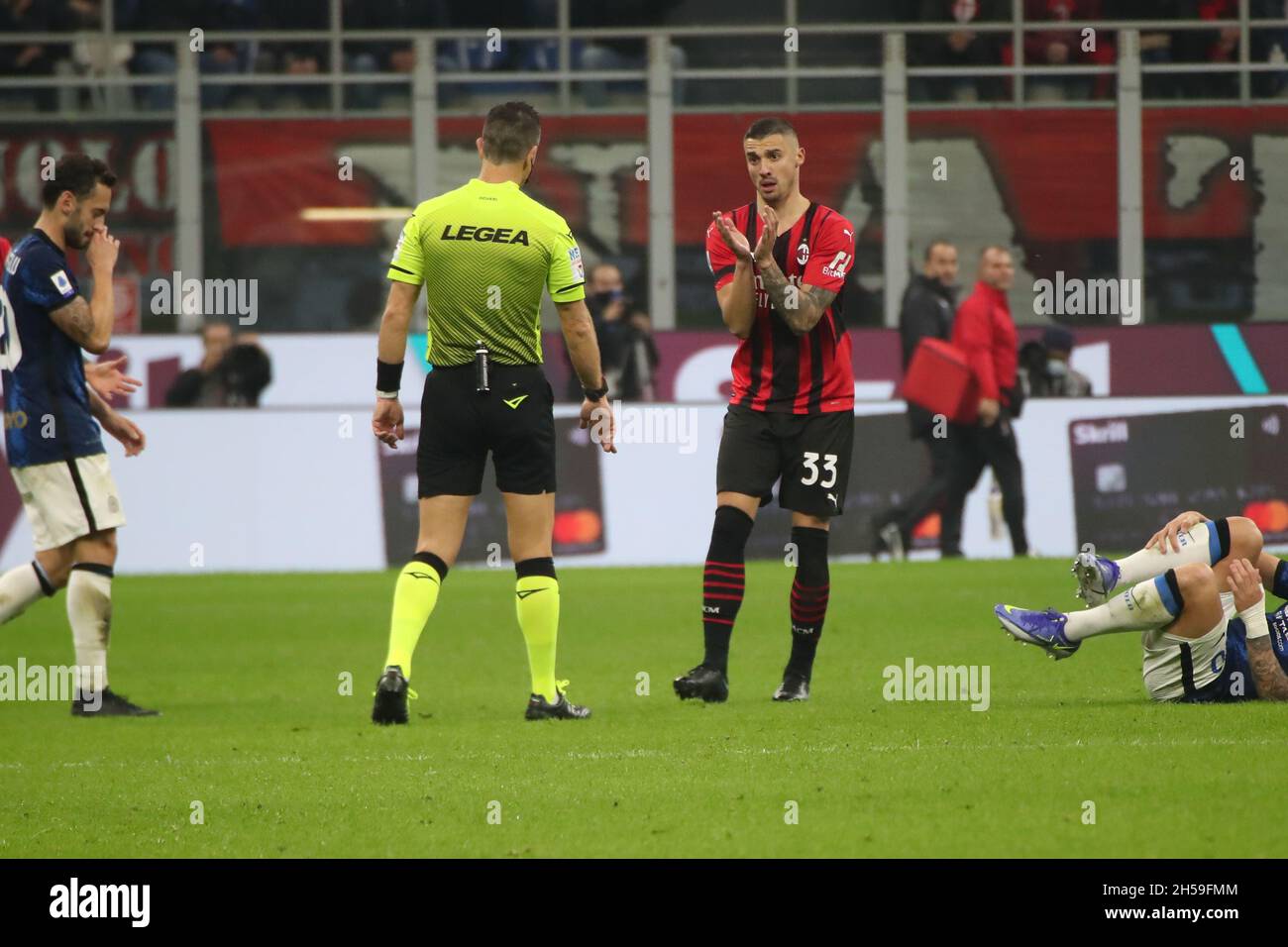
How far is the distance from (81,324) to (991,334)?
9.48m

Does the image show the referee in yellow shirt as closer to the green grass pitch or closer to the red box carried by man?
the green grass pitch

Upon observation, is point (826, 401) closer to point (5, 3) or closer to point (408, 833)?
point (408, 833)

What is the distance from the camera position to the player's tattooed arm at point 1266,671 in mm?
7047

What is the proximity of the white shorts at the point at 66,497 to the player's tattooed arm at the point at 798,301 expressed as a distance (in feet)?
9.19

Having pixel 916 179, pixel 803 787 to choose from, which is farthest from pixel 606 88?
pixel 803 787

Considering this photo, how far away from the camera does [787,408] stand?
8.06 m

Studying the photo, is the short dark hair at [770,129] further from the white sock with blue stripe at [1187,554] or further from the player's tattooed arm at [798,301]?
the white sock with blue stripe at [1187,554]

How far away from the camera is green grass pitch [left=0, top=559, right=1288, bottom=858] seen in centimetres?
512

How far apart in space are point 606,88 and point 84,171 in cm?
1157

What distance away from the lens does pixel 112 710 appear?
8367 mm

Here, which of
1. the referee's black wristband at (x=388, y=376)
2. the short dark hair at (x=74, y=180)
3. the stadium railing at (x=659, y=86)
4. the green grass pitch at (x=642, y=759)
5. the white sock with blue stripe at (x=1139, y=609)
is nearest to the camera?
the green grass pitch at (x=642, y=759)

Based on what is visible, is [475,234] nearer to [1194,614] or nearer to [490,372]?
[490,372]
